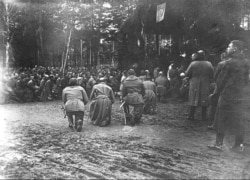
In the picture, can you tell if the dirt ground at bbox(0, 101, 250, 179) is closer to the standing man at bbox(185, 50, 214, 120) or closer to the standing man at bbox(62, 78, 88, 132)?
the standing man at bbox(62, 78, 88, 132)

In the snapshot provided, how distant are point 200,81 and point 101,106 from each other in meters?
2.88

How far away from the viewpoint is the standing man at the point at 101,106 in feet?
30.6

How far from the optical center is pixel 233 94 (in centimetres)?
589

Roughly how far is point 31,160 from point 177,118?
5728mm

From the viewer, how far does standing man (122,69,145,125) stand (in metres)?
9.25

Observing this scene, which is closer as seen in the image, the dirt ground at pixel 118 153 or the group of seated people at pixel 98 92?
the dirt ground at pixel 118 153

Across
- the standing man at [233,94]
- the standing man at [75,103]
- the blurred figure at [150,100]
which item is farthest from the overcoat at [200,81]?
the standing man at [233,94]

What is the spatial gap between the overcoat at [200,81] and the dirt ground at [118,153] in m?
0.64

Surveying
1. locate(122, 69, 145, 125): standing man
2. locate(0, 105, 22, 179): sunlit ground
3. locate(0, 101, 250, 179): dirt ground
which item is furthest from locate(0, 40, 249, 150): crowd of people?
locate(0, 105, 22, 179): sunlit ground

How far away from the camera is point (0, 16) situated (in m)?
29.6

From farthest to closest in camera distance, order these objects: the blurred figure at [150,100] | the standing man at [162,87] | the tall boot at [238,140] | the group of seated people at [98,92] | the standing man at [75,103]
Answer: the standing man at [162,87], the blurred figure at [150,100], the group of seated people at [98,92], the standing man at [75,103], the tall boot at [238,140]

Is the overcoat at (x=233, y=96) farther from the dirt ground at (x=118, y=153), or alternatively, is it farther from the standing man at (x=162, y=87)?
the standing man at (x=162, y=87)

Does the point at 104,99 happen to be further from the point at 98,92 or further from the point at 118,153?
the point at 118,153

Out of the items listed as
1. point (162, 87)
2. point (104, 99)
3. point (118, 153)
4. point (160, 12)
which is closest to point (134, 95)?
point (104, 99)
